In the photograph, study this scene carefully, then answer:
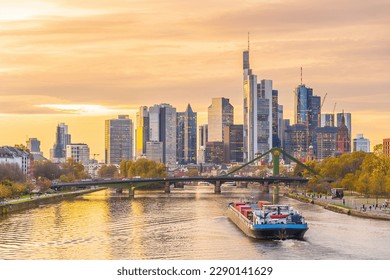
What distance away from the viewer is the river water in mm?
37594

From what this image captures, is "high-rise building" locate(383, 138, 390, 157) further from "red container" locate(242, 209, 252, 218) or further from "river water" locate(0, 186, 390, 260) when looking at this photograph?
"red container" locate(242, 209, 252, 218)

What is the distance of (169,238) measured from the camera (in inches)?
1768

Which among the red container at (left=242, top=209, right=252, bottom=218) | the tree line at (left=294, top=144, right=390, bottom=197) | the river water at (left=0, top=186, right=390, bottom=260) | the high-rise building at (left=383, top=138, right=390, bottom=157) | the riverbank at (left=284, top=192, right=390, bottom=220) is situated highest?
the high-rise building at (left=383, top=138, right=390, bottom=157)

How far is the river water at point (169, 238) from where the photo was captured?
1480 inches

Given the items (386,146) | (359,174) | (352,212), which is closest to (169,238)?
(352,212)

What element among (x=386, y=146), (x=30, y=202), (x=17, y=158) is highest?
(x=386, y=146)

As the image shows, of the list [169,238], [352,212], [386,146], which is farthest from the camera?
[386,146]

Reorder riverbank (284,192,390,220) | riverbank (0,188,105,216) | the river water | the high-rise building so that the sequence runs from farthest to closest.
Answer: the high-rise building
riverbank (0,188,105,216)
riverbank (284,192,390,220)
the river water

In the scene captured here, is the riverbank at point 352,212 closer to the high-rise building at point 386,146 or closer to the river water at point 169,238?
the river water at point 169,238

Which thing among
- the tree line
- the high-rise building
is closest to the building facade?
the tree line

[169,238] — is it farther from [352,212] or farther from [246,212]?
[352,212]

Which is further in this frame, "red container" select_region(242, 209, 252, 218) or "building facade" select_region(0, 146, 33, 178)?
"building facade" select_region(0, 146, 33, 178)

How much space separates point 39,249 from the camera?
39562 millimetres

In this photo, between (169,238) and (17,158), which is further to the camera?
(17,158)
